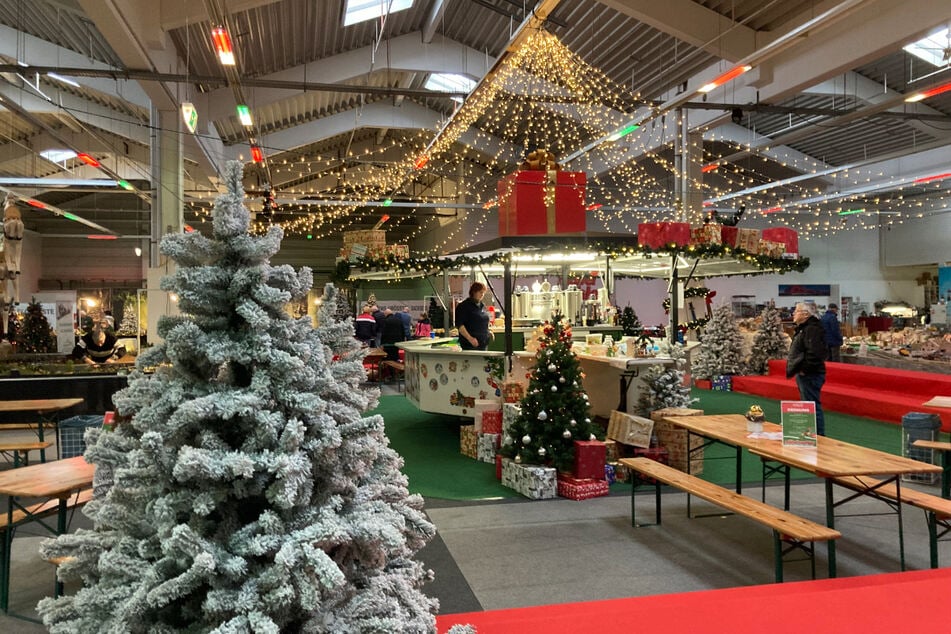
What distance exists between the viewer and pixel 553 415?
19.5 feet

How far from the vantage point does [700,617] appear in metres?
2.05

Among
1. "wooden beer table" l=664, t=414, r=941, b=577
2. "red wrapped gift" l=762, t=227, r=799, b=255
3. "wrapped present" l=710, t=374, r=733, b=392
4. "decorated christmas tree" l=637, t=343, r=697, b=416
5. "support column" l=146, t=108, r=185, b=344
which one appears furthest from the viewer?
"wrapped present" l=710, t=374, r=733, b=392

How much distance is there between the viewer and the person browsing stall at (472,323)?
7.96 metres

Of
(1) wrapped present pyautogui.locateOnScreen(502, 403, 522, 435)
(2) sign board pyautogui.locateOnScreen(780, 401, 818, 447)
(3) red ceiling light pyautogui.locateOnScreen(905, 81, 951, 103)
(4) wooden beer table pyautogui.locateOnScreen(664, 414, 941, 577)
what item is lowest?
(1) wrapped present pyautogui.locateOnScreen(502, 403, 522, 435)

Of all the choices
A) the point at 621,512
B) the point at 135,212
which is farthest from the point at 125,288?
the point at 621,512

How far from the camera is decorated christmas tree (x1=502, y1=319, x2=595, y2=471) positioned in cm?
588

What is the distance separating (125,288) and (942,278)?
1078 inches

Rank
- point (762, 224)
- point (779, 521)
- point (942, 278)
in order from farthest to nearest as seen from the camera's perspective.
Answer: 1. point (762, 224)
2. point (942, 278)
3. point (779, 521)

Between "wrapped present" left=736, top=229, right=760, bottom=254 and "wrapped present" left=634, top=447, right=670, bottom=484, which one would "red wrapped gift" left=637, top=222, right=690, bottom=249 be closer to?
"wrapped present" left=736, top=229, right=760, bottom=254

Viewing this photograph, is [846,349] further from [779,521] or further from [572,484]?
[779,521]

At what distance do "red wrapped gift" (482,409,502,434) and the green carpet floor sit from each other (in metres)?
0.35

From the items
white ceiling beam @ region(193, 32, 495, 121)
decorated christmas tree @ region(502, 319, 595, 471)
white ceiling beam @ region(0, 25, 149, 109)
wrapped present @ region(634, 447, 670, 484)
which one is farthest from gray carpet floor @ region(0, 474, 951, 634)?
white ceiling beam @ region(193, 32, 495, 121)

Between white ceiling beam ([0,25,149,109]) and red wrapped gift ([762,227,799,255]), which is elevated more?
white ceiling beam ([0,25,149,109])

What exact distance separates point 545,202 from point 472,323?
8.98 feet
